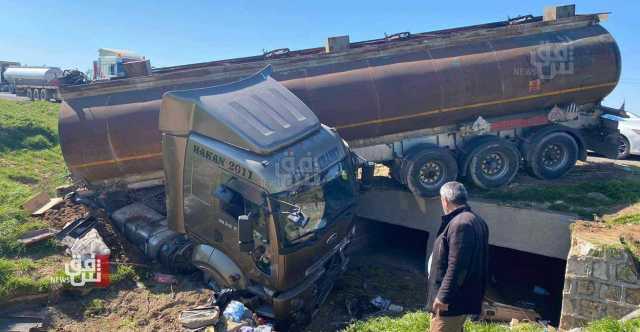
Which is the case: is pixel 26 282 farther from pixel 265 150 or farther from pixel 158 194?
pixel 265 150

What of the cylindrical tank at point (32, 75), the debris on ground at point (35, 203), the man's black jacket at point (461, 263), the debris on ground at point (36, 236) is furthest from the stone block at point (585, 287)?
the cylindrical tank at point (32, 75)

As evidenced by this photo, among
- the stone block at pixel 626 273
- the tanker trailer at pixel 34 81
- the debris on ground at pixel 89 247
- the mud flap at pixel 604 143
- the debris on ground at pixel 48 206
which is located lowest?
the stone block at pixel 626 273

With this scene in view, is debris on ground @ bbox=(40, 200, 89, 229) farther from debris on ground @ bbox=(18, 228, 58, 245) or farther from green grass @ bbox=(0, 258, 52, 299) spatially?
green grass @ bbox=(0, 258, 52, 299)

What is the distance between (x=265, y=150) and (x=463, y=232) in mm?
3160

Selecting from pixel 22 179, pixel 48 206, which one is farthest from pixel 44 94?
pixel 48 206

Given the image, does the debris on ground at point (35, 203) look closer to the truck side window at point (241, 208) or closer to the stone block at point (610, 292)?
the truck side window at point (241, 208)

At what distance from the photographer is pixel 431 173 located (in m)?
9.23

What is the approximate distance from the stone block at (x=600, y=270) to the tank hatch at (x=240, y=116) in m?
4.42

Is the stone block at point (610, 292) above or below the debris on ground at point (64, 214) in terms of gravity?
below

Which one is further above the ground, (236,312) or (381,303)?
(236,312)

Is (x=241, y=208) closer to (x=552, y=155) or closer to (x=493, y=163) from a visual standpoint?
(x=493, y=163)

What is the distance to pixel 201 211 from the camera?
6.61m

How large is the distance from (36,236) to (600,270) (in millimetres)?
9136

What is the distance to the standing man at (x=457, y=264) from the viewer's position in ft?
11.8
